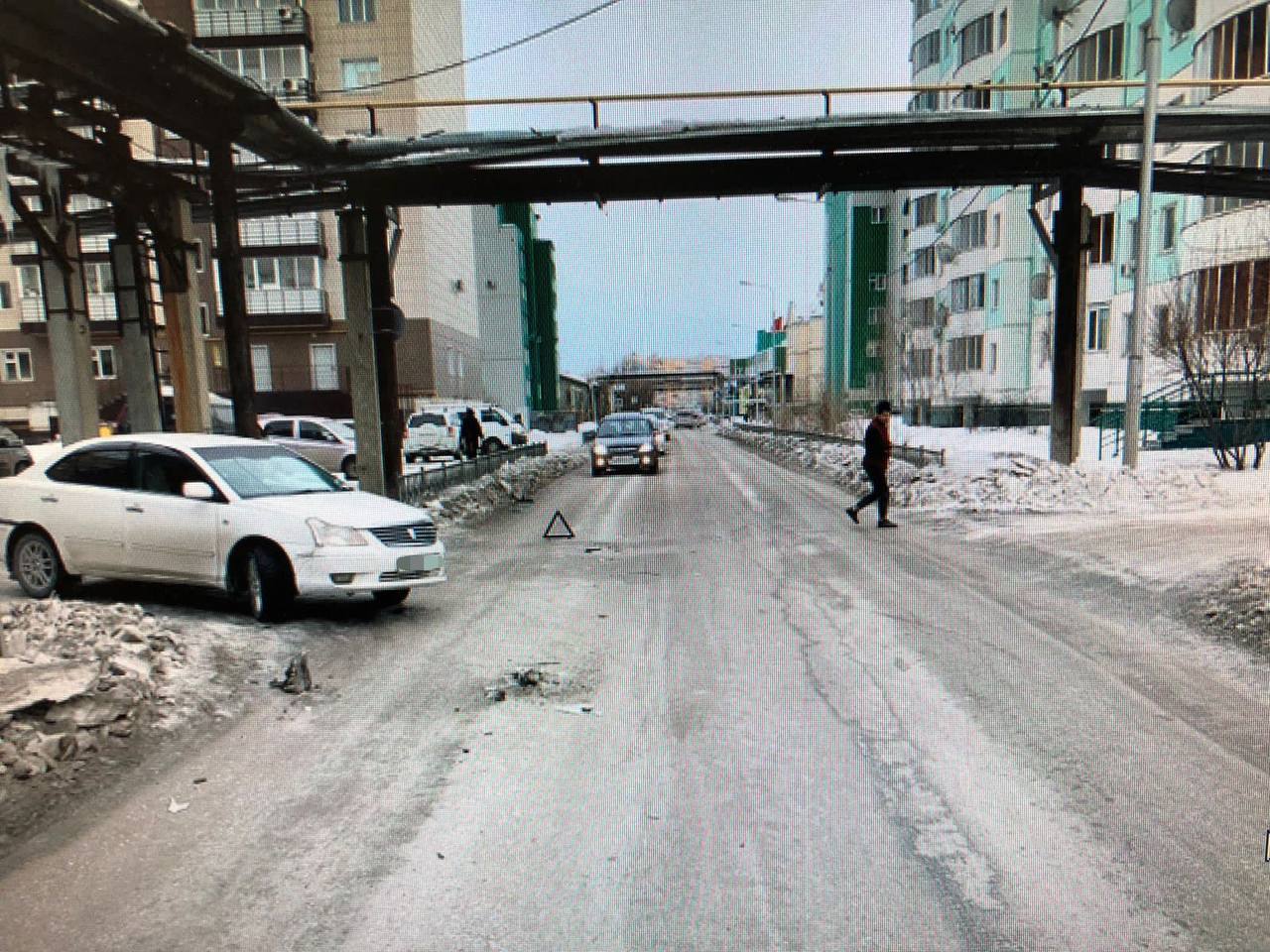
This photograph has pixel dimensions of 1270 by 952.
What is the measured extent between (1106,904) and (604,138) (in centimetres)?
1297

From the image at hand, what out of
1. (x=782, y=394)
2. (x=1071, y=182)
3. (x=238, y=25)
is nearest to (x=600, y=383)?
(x=782, y=394)

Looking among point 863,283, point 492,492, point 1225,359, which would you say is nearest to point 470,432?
point 492,492

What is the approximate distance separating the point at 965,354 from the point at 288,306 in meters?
37.2

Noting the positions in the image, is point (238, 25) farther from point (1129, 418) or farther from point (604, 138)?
point (1129, 418)

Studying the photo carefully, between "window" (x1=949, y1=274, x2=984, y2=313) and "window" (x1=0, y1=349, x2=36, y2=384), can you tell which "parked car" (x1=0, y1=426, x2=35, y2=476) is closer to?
"window" (x1=0, y1=349, x2=36, y2=384)

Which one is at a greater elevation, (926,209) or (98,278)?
(926,209)

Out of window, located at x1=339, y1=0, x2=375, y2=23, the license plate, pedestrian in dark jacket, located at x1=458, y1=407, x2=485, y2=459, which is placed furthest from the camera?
window, located at x1=339, y1=0, x2=375, y2=23

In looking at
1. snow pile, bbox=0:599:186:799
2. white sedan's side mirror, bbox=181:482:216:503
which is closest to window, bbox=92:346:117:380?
white sedan's side mirror, bbox=181:482:216:503

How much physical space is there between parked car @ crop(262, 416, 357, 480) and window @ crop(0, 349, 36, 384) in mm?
29378

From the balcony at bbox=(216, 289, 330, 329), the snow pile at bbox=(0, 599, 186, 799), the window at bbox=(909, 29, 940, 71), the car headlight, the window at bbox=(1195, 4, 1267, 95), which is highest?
the window at bbox=(909, 29, 940, 71)

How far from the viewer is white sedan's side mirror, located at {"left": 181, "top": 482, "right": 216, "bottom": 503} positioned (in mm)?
→ 7202

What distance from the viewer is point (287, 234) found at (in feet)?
128

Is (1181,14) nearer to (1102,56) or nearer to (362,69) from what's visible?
(1102,56)

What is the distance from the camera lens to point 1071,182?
14.8 metres
